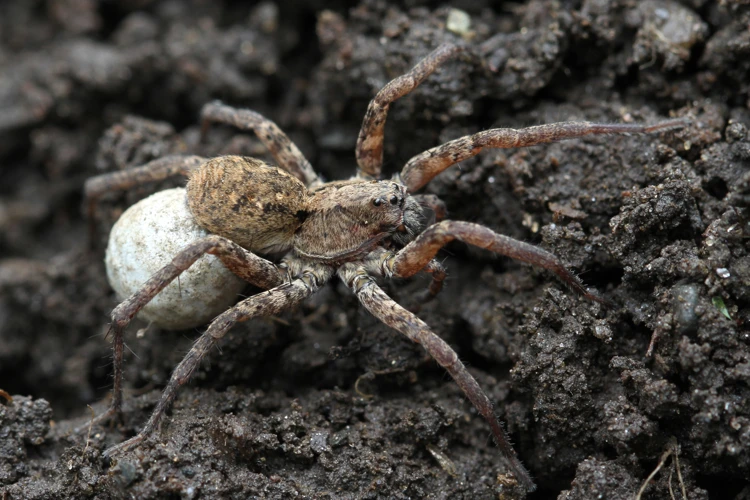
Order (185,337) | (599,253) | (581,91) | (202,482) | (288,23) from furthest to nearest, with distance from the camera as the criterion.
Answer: (288,23) → (581,91) → (185,337) → (599,253) → (202,482)

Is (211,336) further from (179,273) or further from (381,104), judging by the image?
(381,104)

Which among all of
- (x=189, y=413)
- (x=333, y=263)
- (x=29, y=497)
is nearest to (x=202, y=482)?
(x=189, y=413)

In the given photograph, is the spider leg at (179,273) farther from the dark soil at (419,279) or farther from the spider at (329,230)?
the dark soil at (419,279)

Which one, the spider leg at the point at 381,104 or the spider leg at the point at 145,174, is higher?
the spider leg at the point at 381,104

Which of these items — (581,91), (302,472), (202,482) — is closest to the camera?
(202,482)

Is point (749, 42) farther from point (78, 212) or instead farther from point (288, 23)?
point (78, 212)

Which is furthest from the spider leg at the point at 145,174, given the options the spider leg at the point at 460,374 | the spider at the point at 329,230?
the spider leg at the point at 460,374

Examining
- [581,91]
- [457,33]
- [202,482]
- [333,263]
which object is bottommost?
[202,482]

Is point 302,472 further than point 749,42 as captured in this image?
No
